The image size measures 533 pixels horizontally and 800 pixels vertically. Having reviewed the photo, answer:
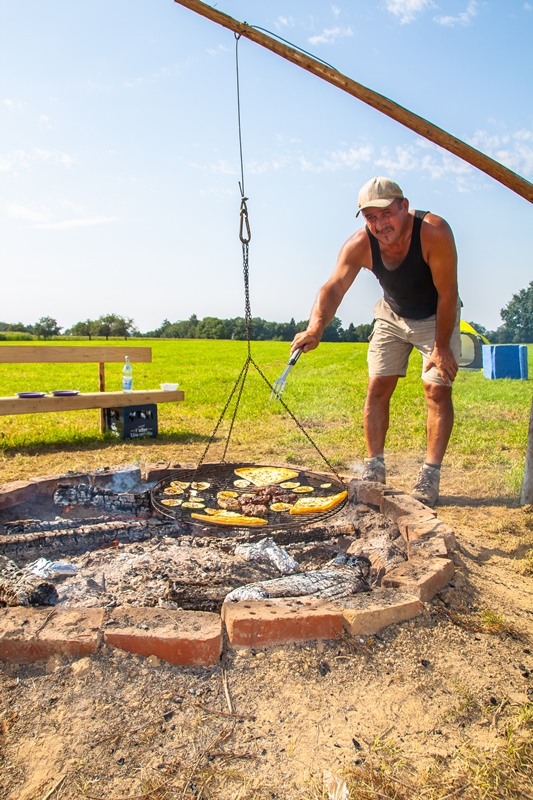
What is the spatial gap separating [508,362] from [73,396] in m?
10.6

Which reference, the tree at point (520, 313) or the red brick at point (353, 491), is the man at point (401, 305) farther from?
the tree at point (520, 313)

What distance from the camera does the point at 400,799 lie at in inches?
56.1

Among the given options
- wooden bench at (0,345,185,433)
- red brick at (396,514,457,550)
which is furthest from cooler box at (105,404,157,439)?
red brick at (396,514,457,550)

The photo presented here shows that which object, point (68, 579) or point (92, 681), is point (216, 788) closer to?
point (92, 681)

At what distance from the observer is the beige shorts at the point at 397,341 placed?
4.00 meters

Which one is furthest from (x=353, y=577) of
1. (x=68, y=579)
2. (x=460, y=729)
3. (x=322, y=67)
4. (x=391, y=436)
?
(x=391, y=436)

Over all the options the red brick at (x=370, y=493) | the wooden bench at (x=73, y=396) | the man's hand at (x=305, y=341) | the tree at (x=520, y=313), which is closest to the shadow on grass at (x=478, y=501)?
the red brick at (x=370, y=493)

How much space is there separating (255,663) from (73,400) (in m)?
4.96

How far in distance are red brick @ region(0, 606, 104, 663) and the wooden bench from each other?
4.31 meters

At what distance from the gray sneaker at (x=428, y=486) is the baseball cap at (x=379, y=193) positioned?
183cm

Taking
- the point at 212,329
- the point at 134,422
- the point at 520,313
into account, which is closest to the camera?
the point at 134,422

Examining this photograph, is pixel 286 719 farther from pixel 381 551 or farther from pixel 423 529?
pixel 423 529

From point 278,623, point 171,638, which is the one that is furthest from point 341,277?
point 171,638

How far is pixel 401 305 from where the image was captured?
4.01 meters
